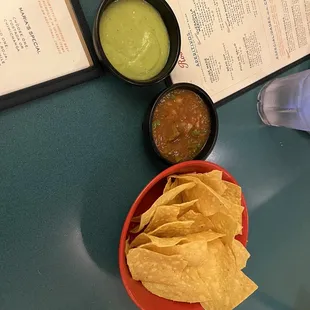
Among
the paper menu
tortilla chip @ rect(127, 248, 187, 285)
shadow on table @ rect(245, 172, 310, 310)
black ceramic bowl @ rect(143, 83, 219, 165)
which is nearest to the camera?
tortilla chip @ rect(127, 248, 187, 285)

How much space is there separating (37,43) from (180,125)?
16.0 inches

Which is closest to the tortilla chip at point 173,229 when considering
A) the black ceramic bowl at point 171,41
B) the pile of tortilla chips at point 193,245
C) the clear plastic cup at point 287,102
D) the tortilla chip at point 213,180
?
the pile of tortilla chips at point 193,245

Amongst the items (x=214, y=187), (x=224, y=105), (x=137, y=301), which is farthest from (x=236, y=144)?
(x=137, y=301)

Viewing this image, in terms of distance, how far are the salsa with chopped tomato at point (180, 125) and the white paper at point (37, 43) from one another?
0.23 metres

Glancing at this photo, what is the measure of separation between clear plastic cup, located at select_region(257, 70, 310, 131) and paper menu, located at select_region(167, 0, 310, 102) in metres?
0.06

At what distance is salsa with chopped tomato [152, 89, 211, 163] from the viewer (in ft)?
3.84

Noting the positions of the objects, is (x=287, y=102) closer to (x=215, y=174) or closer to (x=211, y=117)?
(x=211, y=117)

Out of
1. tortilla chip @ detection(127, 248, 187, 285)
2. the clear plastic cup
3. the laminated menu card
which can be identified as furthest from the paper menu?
tortilla chip @ detection(127, 248, 187, 285)

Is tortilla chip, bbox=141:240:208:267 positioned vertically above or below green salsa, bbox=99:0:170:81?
below

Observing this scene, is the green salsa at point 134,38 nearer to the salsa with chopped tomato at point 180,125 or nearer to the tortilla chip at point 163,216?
the salsa with chopped tomato at point 180,125

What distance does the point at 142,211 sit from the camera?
117 cm

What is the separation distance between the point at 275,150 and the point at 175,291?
0.61 metres

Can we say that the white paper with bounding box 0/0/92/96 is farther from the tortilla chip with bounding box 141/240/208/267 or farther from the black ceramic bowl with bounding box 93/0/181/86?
the tortilla chip with bounding box 141/240/208/267

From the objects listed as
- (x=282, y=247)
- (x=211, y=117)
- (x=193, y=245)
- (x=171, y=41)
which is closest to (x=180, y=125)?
(x=211, y=117)
